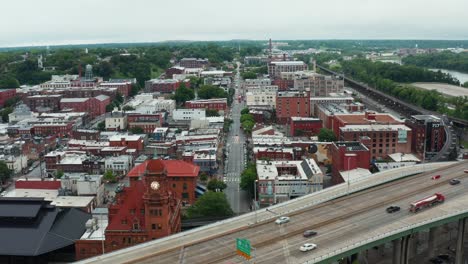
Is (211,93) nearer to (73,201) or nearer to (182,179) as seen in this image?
(182,179)

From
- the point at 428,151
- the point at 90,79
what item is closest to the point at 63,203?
the point at 428,151

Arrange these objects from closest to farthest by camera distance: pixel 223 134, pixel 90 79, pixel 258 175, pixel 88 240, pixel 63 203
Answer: pixel 88 240
pixel 63 203
pixel 258 175
pixel 223 134
pixel 90 79

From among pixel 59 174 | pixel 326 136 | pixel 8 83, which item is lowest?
pixel 59 174

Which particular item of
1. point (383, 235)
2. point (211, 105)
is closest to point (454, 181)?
point (383, 235)

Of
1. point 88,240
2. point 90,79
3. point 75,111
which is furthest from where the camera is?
point 90,79

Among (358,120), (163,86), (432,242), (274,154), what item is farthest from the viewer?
(163,86)

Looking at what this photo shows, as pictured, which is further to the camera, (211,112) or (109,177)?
(211,112)

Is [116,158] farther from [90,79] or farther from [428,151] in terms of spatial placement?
[90,79]

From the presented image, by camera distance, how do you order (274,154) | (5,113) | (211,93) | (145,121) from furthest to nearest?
1. (211,93)
2. (5,113)
3. (145,121)
4. (274,154)
